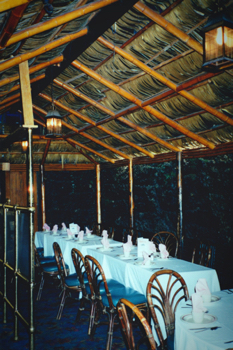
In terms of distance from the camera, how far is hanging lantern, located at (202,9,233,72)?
2.67m

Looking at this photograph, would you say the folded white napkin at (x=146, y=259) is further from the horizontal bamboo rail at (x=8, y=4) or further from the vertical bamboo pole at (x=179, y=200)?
the horizontal bamboo rail at (x=8, y=4)

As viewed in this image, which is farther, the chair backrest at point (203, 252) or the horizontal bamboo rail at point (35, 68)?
the horizontal bamboo rail at point (35, 68)

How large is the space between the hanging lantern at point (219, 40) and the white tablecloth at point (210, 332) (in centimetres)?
207

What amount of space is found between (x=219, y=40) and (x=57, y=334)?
386cm

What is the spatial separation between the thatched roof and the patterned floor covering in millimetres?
3390

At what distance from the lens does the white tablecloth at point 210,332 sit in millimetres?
2084

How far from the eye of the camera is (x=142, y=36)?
4609 mm

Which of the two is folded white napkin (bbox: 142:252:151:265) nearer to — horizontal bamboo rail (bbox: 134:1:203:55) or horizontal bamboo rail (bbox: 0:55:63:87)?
horizontal bamboo rail (bbox: 134:1:203:55)

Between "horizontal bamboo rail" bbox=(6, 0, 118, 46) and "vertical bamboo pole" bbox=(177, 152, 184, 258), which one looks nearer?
"horizontal bamboo rail" bbox=(6, 0, 118, 46)

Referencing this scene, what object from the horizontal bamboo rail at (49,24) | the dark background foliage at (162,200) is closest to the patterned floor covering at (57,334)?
the dark background foliage at (162,200)

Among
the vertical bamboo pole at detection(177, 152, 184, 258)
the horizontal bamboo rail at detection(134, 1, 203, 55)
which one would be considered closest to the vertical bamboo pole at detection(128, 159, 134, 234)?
the vertical bamboo pole at detection(177, 152, 184, 258)

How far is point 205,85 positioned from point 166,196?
10.8ft

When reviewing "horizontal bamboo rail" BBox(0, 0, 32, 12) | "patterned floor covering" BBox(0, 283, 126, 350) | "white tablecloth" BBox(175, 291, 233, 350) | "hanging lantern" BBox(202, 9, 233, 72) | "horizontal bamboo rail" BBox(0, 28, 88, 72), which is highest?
"horizontal bamboo rail" BBox(0, 28, 88, 72)

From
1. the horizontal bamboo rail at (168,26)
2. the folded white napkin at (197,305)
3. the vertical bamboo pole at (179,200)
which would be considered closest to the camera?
the folded white napkin at (197,305)
